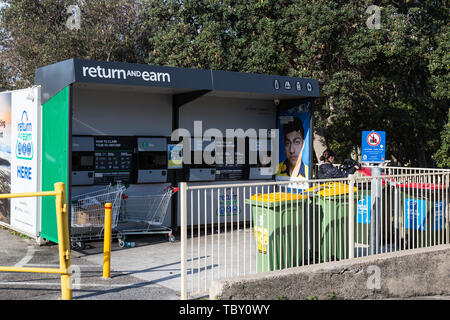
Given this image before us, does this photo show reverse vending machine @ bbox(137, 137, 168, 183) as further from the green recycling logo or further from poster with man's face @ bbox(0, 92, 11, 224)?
poster with man's face @ bbox(0, 92, 11, 224)

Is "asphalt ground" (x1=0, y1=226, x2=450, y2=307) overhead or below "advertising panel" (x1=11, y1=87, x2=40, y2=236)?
below

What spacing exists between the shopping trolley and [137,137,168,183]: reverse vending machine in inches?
14.5

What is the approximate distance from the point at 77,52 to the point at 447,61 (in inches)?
575

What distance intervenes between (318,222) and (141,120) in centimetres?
489

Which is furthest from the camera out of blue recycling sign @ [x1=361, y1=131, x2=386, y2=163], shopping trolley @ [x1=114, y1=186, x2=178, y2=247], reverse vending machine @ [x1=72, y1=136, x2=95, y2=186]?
blue recycling sign @ [x1=361, y1=131, x2=386, y2=163]

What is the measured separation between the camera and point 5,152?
10.5m

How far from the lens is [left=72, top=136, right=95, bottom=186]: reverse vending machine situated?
933 cm

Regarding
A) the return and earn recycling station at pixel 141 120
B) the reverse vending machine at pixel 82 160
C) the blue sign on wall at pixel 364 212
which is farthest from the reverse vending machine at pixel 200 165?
the blue sign on wall at pixel 364 212

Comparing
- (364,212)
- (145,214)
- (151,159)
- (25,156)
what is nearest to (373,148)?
(364,212)

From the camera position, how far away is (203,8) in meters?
18.3

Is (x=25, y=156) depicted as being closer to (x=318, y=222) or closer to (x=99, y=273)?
(x=99, y=273)

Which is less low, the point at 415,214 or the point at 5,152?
the point at 5,152

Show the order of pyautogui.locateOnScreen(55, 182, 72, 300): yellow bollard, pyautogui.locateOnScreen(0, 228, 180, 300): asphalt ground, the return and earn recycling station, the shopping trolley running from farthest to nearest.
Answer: the shopping trolley, the return and earn recycling station, pyautogui.locateOnScreen(0, 228, 180, 300): asphalt ground, pyautogui.locateOnScreen(55, 182, 72, 300): yellow bollard

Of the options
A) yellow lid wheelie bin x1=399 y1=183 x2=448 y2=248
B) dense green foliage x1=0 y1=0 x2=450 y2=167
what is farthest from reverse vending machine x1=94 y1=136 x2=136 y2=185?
dense green foliage x1=0 y1=0 x2=450 y2=167
